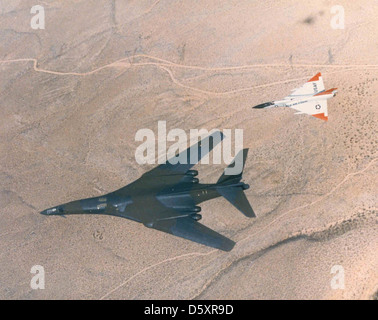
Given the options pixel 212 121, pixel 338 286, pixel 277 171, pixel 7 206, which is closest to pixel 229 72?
pixel 212 121

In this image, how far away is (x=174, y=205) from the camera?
9055mm

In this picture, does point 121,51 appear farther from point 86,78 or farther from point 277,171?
point 277,171

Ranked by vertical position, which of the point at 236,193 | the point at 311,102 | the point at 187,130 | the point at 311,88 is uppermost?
the point at 311,88

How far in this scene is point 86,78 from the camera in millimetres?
9945

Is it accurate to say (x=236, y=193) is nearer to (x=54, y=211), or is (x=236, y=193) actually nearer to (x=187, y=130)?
(x=187, y=130)

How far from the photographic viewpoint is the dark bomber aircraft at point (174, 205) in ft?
29.3

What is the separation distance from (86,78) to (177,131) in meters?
3.67

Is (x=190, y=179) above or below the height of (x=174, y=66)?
below

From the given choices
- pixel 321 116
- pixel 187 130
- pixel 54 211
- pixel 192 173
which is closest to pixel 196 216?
pixel 192 173

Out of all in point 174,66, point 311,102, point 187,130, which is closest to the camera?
point 311,102

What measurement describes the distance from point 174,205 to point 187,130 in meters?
2.55

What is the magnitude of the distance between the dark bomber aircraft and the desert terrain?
492 mm

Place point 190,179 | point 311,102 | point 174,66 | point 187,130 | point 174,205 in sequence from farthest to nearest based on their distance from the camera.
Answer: point 174,66 → point 187,130 → point 311,102 → point 190,179 → point 174,205

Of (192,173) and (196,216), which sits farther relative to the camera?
(192,173)
